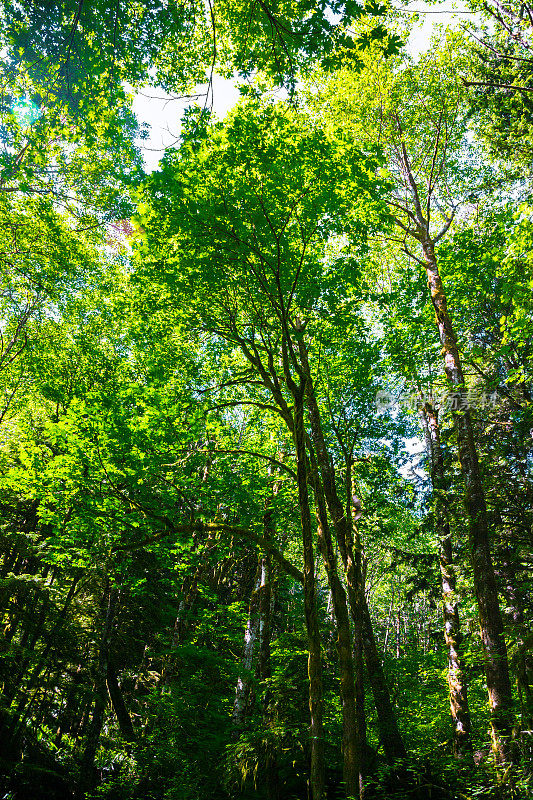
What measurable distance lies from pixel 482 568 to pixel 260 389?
27.0 ft

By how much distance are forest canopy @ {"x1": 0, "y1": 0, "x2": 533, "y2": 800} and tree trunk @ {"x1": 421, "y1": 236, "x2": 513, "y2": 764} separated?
6 cm

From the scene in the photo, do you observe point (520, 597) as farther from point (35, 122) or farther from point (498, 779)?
point (35, 122)

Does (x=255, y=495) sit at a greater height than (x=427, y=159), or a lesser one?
lesser

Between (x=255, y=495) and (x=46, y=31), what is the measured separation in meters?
9.72

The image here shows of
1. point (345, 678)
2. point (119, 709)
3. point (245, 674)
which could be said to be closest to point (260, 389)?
point (245, 674)

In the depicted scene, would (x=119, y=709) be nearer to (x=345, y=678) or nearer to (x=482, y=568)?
Answer: (x=345, y=678)

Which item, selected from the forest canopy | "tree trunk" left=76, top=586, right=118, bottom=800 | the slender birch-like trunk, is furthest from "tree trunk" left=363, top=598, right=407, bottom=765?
"tree trunk" left=76, top=586, right=118, bottom=800

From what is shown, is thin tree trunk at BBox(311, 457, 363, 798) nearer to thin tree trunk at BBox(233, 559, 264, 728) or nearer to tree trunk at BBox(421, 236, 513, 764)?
tree trunk at BBox(421, 236, 513, 764)

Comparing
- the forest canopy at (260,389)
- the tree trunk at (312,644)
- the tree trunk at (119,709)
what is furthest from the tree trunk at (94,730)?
the tree trunk at (312,644)

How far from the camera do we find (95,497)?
837 centimetres

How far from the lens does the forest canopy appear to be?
19.7 feet

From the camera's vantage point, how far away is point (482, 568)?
24.2ft

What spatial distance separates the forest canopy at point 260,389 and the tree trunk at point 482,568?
0.06 meters

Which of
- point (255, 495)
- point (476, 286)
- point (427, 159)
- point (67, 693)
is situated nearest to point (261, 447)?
point (255, 495)
